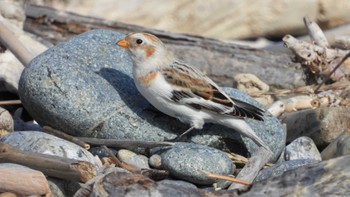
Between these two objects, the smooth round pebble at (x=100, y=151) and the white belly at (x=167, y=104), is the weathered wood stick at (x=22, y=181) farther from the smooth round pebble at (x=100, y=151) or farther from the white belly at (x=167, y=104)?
the white belly at (x=167, y=104)

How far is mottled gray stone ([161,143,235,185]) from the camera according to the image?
266 inches

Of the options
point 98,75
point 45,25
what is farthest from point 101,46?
point 45,25

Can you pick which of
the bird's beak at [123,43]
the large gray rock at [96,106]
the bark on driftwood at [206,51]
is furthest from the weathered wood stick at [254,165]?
the bark on driftwood at [206,51]

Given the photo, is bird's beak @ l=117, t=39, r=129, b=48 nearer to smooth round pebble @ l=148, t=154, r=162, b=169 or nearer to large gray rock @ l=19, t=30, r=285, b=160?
large gray rock @ l=19, t=30, r=285, b=160

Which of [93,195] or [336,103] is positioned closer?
[93,195]

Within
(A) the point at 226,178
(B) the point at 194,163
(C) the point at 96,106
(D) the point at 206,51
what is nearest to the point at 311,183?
(A) the point at 226,178

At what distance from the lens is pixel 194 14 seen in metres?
12.8

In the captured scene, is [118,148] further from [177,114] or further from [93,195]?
[93,195]

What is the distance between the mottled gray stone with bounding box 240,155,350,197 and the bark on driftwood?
4010mm

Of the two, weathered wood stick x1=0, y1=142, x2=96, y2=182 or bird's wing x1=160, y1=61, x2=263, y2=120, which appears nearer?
weathered wood stick x1=0, y1=142, x2=96, y2=182

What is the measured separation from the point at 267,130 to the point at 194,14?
210 inches

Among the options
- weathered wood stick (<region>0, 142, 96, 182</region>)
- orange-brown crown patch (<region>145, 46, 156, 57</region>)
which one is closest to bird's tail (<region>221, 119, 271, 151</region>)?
orange-brown crown patch (<region>145, 46, 156, 57</region>)

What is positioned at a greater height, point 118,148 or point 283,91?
point 283,91

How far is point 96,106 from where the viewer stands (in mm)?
7402
